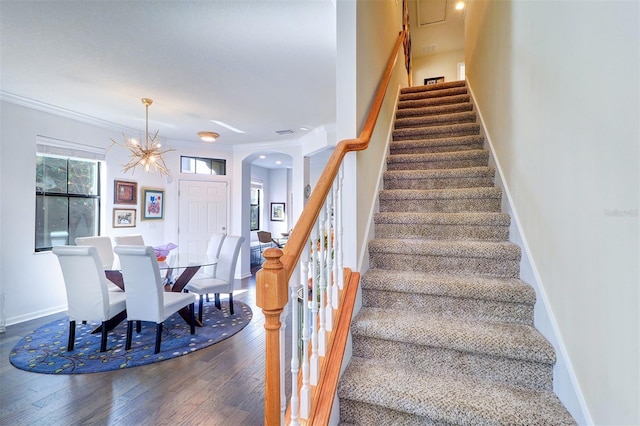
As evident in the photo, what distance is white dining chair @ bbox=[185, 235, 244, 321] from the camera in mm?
3639

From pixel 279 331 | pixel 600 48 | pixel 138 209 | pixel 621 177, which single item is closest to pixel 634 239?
pixel 621 177

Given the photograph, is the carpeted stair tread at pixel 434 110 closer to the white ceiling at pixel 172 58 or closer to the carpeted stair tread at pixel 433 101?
the carpeted stair tread at pixel 433 101

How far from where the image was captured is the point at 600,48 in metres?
0.97

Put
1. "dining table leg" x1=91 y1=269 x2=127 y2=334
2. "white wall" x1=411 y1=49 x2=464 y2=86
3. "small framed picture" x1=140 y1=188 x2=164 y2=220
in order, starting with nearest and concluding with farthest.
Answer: "dining table leg" x1=91 y1=269 x2=127 y2=334
"small framed picture" x1=140 y1=188 x2=164 y2=220
"white wall" x1=411 y1=49 x2=464 y2=86

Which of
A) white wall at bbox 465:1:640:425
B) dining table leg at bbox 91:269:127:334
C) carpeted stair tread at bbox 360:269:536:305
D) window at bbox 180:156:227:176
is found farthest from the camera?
window at bbox 180:156:227:176

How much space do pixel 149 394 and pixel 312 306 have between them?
67.8 inches

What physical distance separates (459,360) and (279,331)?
962 millimetres

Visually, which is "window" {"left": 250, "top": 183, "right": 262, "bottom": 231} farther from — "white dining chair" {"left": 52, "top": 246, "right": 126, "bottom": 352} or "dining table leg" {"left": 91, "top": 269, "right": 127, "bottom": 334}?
"white dining chair" {"left": 52, "top": 246, "right": 126, "bottom": 352}

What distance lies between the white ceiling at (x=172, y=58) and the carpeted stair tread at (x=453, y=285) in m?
1.86

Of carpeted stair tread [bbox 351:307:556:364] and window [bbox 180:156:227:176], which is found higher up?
window [bbox 180:156:227:176]

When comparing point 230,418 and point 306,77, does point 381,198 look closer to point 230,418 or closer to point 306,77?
point 306,77

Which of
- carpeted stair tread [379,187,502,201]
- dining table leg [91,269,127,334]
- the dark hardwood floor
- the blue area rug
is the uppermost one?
carpeted stair tread [379,187,502,201]

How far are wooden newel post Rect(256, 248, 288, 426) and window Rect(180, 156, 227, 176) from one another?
217 inches

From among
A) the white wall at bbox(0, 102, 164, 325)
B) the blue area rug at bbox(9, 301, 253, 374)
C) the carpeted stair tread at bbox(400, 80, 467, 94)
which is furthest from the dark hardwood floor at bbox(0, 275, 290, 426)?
the carpeted stair tread at bbox(400, 80, 467, 94)
